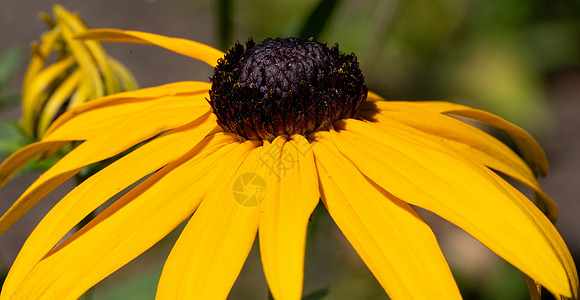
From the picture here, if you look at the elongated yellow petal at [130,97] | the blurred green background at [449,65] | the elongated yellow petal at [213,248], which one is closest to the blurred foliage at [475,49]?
the blurred green background at [449,65]

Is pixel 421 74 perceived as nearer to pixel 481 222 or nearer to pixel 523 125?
pixel 523 125

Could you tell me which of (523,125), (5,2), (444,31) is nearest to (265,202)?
(523,125)

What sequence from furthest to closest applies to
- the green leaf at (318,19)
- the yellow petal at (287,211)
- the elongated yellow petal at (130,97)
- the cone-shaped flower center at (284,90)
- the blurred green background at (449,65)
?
1. the blurred green background at (449,65)
2. the green leaf at (318,19)
3. the elongated yellow petal at (130,97)
4. the cone-shaped flower center at (284,90)
5. the yellow petal at (287,211)

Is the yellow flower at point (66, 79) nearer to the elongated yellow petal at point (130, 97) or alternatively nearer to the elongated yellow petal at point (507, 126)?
the elongated yellow petal at point (130, 97)

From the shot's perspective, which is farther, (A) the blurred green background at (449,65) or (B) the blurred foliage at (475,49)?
(B) the blurred foliage at (475,49)

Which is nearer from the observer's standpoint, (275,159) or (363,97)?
(275,159)

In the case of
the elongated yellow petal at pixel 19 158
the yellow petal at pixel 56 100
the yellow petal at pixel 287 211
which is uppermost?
the yellow petal at pixel 56 100

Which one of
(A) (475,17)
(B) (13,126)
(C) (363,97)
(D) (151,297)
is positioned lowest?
(A) (475,17)
